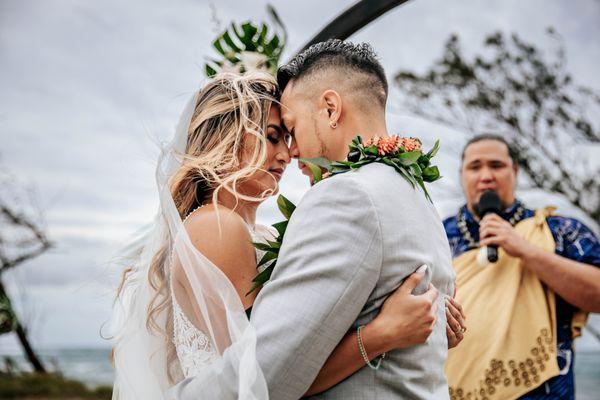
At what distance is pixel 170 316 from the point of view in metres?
2.85

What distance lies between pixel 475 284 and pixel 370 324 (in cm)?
229

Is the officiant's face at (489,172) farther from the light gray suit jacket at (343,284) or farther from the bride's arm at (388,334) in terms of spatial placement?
the bride's arm at (388,334)

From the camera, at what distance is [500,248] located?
4426mm

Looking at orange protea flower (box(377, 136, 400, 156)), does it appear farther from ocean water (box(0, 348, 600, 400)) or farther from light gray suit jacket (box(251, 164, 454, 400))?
ocean water (box(0, 348, 600, 400))

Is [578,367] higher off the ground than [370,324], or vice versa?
[370,324]

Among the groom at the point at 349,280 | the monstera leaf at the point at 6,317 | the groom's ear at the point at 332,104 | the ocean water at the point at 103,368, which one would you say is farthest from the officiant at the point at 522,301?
the ocean water at the point at 103,368

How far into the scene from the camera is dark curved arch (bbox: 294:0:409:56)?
411cm

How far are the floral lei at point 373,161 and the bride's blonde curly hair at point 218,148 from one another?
1.09 ft

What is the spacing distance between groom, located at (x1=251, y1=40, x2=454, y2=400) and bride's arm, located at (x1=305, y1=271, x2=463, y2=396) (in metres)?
0.05

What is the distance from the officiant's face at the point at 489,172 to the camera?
4559mm

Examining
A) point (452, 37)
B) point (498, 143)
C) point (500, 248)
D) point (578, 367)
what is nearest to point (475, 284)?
point (500, 248)

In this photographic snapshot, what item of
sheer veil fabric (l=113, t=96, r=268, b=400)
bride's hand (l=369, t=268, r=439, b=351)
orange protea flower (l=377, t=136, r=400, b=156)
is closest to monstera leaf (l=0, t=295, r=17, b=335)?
sheer veil fabric (l=113, t=96, r=268, b=400)

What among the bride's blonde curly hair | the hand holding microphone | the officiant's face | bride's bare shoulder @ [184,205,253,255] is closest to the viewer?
bride's bare shoulder @ [184,205,253,255]

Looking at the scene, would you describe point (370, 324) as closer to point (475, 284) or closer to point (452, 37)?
point (475, 284)
